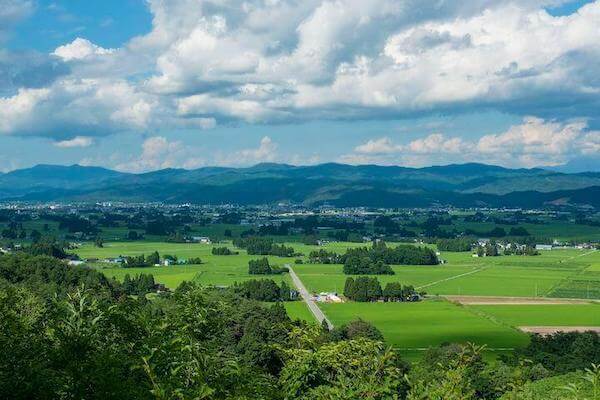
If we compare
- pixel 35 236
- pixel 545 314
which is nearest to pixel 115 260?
pixel 35 236

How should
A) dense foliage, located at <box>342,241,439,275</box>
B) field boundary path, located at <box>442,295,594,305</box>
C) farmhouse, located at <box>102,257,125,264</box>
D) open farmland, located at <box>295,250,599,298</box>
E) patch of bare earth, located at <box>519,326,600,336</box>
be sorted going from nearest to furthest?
patch of bare earth, located at <box>519,326,600,336</box> → field boundary path, located at <box>442,295,594,305</box> → open farmland, located at <box>295,250,599,298</box> → farmhouse, located at <box>102,257,125,264</box> → dense foliage, located at <box>342,241,439,275</box>

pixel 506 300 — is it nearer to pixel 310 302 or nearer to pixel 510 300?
pixel 510 300

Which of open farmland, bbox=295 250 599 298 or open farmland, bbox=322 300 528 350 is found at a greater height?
open farmland, bbox=322 300 528 350

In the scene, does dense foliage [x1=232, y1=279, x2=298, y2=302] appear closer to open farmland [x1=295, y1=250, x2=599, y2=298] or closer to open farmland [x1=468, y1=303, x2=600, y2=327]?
open farmland [x1=295, y1=250, x2=599, y2=298]

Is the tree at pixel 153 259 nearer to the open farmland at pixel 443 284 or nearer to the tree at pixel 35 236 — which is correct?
the open farmland at pixel 443 284

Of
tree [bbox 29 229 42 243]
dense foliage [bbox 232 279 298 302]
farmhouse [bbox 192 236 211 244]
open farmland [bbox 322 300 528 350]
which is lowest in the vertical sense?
open farmland [bbox 322 300 528 350]

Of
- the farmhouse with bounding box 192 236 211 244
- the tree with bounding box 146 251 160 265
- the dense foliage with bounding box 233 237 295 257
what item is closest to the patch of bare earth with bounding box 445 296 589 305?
the tree with bounding box 146 251 160 265

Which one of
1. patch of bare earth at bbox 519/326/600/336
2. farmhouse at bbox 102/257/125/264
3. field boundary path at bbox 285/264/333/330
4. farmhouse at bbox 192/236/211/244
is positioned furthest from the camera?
farmhouse at bbox 192/236/211/244
